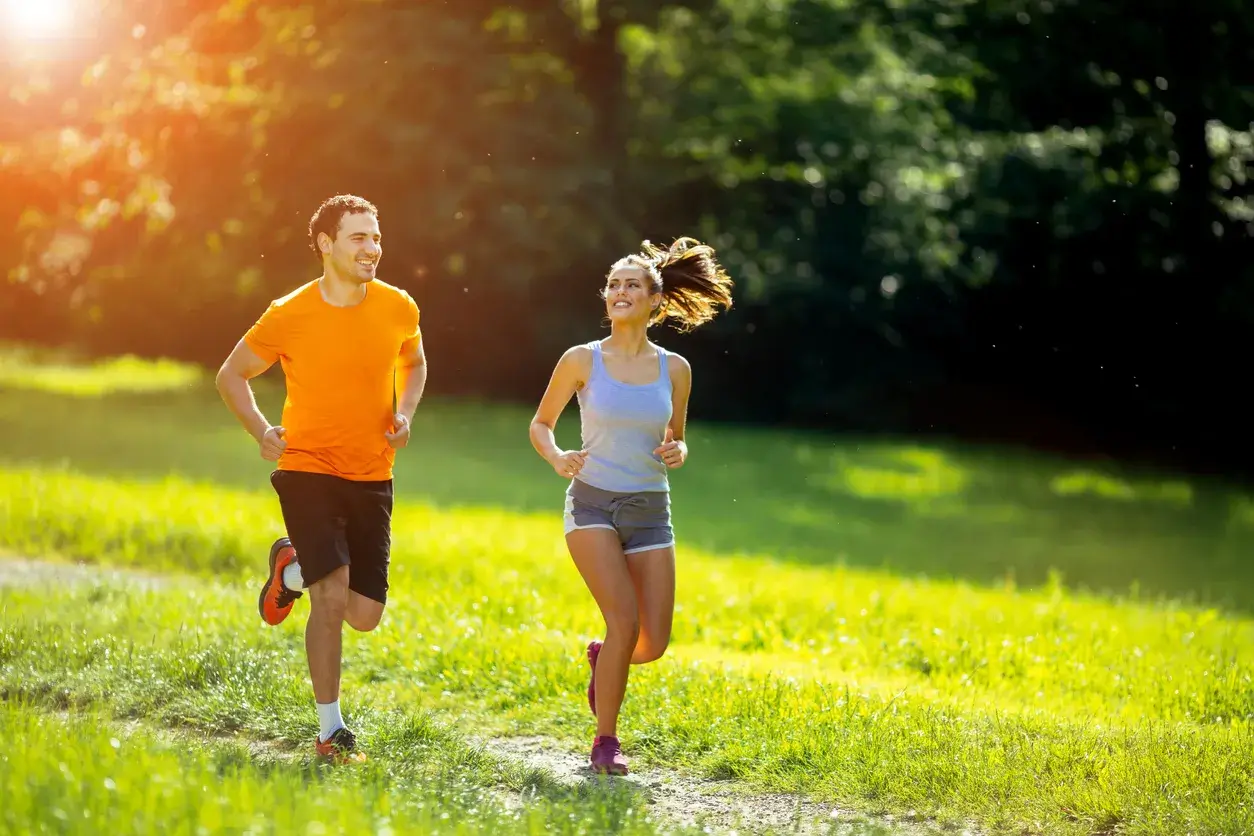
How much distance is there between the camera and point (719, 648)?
1035 centimetres

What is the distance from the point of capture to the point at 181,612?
9461 millimetres

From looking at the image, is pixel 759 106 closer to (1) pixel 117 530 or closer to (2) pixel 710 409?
(2) pixel 710 409

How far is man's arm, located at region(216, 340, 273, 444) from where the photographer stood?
6.23m

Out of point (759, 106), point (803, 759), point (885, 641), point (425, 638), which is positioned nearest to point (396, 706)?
point (425, 638)

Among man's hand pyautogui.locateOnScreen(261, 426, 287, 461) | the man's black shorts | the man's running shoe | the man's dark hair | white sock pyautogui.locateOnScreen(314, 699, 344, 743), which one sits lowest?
the man's running shoe

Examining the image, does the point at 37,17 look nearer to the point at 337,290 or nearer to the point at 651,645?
the point at 337,290

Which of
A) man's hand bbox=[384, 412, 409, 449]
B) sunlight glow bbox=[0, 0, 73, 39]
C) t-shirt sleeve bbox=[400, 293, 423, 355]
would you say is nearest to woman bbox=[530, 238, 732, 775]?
man's hand bbox=[384, 412, 409, 449]

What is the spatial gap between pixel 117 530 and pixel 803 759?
27.9ft

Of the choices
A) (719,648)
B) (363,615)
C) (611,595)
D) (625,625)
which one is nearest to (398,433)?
(363,615)

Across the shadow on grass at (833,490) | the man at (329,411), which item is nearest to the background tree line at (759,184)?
the shadow on grass at (833,490)

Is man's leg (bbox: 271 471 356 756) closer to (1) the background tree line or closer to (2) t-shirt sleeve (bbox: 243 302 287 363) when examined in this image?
(2) t-shirt sleeve (bbox: 243 302 287 363)

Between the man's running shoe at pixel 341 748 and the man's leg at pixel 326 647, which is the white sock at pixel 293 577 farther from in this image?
the man's running shoe at pixel 341 748

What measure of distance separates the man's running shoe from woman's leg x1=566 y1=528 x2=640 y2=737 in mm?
1052

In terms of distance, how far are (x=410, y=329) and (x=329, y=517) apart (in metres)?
0.90
